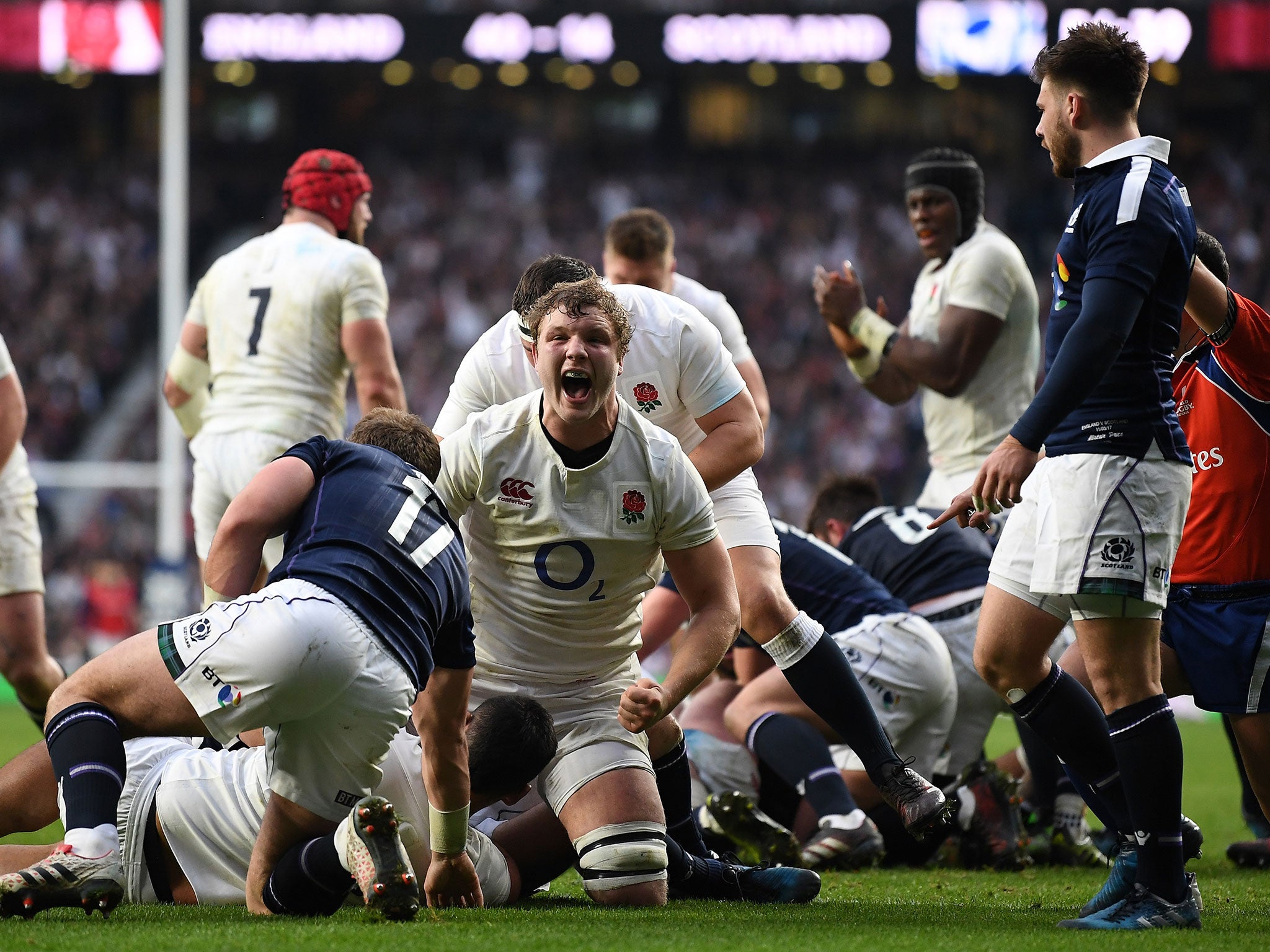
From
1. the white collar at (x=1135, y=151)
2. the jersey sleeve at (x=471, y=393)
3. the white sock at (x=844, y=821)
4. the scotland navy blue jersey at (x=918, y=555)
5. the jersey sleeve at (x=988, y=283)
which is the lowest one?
the white sock at (x=844, y=821)

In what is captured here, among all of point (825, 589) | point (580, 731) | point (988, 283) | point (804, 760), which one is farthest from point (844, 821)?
point (988, 283)

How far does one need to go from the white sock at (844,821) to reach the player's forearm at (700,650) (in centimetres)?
128

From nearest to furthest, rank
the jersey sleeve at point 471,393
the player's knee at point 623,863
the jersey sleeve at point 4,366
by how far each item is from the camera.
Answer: the player's knee at point 623,863, the jersey sleeve at point 471,393, the jersey sleeve at point 4,366

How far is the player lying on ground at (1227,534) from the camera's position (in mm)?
4273

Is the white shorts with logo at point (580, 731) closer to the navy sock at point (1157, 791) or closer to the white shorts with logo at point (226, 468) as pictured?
the navy sock at point (1157, 791)

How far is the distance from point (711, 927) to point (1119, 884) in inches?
43.4

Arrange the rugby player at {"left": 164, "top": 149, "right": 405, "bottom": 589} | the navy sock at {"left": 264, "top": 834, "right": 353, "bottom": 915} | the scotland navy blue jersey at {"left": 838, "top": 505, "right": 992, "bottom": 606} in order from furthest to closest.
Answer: the rugby player at {"left": 164, "top": 149, "right": 405, "bottom": 589}, the scotland navy blue jersey at {"left": 838, "top": 505, "right": 992, "bottom": 606}, the navy sock at {"left": 264, "top": 834, "right": 353, "bottom": 915}

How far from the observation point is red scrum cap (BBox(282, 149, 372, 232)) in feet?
21.9

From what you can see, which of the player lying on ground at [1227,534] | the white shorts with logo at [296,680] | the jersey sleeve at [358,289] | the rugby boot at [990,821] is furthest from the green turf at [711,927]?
the jersey sleeve at [358,289]

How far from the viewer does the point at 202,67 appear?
2355cm

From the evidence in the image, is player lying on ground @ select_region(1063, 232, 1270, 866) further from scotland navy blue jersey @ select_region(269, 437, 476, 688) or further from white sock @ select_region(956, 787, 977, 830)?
scotland navy blue jersey @ select_region(269, 437, 476, 688)

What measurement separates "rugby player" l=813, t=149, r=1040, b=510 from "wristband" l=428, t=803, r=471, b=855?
299cm

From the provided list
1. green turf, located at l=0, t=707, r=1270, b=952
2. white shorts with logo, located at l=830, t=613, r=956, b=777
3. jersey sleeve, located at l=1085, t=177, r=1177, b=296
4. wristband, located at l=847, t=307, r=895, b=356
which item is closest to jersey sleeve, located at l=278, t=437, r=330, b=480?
green turf, located at l=0, t=707, r=1270, b=952

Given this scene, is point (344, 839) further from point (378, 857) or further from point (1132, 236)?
point (1132, 236)
